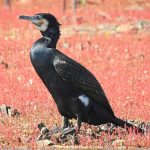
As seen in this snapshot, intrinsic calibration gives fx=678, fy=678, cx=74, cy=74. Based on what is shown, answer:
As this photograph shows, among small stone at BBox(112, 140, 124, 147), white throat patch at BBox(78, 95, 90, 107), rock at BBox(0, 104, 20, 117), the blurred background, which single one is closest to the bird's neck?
white throat patch at BBox(78, 95, 90, 107)

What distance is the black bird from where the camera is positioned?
10.6 meters

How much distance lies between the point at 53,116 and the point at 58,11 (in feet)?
136

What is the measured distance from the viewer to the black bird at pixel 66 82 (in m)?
10.6

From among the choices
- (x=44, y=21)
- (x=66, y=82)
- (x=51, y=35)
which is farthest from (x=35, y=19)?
(x=66, y=82)

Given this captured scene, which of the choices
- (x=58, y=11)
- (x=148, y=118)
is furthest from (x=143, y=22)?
(x=148, y=118)

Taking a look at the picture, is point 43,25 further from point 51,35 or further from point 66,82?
point 66,82

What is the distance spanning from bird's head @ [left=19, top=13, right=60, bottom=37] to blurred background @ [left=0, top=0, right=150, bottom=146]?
1.70 m

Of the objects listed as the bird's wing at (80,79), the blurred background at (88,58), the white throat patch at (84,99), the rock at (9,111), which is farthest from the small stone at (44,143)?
the rock at (9,111)

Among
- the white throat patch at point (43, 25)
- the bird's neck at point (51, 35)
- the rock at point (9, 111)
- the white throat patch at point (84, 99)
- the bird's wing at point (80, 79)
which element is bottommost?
the rock at point (9, 111)

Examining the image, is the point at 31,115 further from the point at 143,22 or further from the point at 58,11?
the point at 58,11

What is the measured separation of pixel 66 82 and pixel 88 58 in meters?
15.6

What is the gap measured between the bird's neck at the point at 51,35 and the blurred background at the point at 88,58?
1457 mm

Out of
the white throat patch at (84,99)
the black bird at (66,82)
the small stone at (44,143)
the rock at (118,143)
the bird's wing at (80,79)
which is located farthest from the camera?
the white throat patch at (84,99)

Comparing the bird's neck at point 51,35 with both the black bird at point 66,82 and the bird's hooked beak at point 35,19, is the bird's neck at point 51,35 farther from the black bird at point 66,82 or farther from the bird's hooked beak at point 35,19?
the bird's hooked beak at point 35,19
